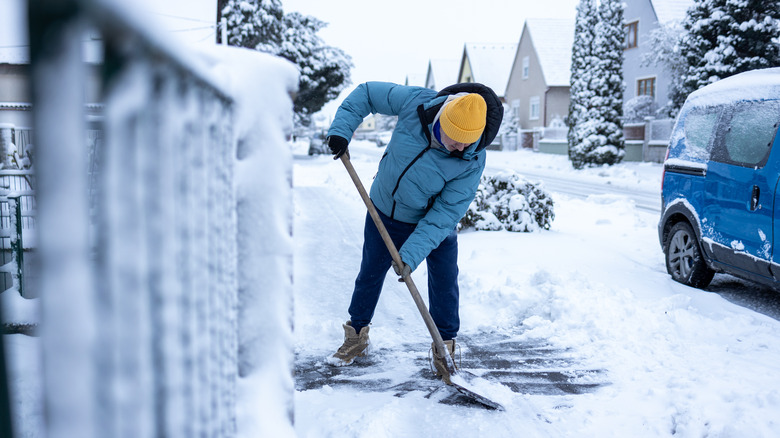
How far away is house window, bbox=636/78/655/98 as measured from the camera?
26.5 metres

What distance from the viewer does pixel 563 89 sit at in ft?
109

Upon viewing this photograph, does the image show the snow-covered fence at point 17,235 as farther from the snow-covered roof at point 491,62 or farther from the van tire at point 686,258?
the snow-covered roof at point 491,62

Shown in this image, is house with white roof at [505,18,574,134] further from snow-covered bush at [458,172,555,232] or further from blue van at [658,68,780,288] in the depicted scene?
blue van at [658,68,780,288]

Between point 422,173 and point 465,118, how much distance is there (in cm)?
48

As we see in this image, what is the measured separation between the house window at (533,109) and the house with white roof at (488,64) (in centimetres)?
516

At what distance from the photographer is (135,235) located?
2.39 ft

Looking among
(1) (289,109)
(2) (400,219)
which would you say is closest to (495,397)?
(2) (400,219)

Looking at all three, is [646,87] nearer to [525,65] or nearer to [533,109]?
[533,109]

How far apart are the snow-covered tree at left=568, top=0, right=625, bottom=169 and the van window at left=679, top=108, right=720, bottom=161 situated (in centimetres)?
1529

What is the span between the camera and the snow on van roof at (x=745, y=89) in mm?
4336

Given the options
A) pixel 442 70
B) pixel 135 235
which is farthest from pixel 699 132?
pixel 442 70

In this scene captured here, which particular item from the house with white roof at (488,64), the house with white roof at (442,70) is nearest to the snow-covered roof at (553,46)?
the house with white roof at (488,64)

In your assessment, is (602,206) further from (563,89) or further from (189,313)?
(563,89)

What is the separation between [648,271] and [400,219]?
10.1ft
